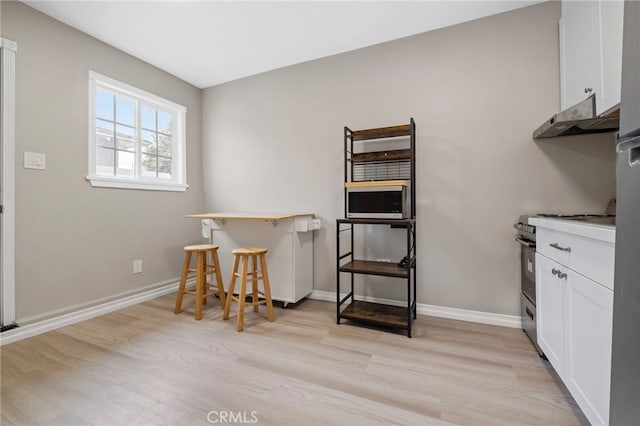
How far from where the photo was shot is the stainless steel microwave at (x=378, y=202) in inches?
79.1

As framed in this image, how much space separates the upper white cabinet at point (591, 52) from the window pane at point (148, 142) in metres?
3.68

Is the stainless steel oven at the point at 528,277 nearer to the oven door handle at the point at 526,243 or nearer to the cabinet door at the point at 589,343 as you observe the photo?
the oven door handle at the point at 526,243

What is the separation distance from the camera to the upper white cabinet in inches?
50.9

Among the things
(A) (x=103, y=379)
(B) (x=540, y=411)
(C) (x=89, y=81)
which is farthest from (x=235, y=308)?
(C) (x=89, y=81)

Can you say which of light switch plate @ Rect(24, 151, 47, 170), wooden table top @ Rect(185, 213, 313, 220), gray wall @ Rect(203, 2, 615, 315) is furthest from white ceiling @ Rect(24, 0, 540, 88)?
wooden table top @ Rect(185, 213, 313, 220)

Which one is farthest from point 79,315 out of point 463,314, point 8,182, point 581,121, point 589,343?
point 581,121

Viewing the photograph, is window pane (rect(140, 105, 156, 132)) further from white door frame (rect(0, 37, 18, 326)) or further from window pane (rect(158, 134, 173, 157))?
white door frame (rect(0, 37, 18, 326))

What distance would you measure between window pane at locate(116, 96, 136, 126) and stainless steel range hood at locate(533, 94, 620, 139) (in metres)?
3.59

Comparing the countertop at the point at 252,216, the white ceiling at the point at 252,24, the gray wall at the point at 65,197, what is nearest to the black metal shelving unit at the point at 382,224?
the countertop at the point at 252,216

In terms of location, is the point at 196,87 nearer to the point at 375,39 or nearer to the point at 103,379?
the point at 375,39

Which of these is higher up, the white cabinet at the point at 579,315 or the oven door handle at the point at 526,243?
the oven door handle at the point at 526,243

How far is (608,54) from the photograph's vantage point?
53.3 inches

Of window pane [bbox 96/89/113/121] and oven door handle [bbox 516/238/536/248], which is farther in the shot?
window pane [bbox 96/89/113/121]

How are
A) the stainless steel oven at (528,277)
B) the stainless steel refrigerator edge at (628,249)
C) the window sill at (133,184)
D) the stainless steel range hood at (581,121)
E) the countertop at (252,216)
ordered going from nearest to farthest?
the stainless steel refrigerator edge at (628,249) → the stainless steel range hood at (581,121) → the stainless steel oven at (528,277) → the countertop at (252,216) → the window sill at (133,184)
